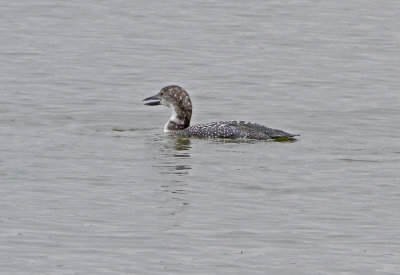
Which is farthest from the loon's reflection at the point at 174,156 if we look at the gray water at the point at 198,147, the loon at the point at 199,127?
the loon at the point at 199,127

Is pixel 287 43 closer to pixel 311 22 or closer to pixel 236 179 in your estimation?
pixel 311 22

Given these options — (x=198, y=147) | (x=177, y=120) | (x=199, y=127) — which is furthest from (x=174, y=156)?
(x=177, y=120)

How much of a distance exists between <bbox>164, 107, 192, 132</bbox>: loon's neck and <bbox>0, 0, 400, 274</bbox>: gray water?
31 cm

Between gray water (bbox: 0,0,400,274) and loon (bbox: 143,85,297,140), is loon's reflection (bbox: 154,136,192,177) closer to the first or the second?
gray water (bbox: 0,0,400,274)

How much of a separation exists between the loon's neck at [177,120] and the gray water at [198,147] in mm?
307

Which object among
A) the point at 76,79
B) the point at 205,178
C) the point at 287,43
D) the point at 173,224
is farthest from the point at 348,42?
the point at 173,224

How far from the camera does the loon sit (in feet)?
52.6

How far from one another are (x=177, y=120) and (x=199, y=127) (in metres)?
0.75

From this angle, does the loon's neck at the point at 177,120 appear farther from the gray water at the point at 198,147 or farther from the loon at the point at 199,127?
the gray water at the point at 198,147

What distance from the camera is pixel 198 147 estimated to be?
15906 mm

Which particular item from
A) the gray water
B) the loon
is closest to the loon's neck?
the loon

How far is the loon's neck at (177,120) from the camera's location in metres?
17.1

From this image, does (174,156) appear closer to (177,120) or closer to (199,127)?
(199,127)

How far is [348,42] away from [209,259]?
55.5 feet
